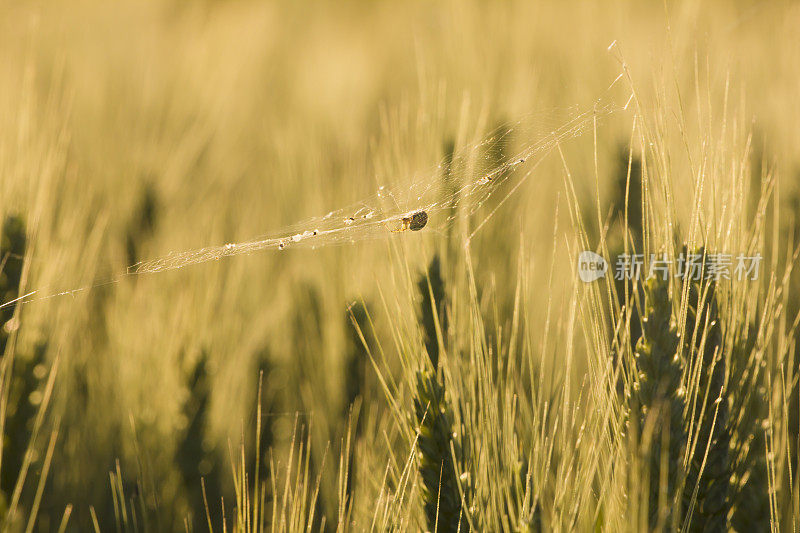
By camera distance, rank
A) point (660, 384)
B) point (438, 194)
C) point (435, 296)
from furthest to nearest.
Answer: point (435, 296), point (438, 194), point (660, 384)

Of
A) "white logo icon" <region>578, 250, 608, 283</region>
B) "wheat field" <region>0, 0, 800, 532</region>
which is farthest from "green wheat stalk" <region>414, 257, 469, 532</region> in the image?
"white logo icon" <region>578, 250, 608, 283</region>

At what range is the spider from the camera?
27.0 inches

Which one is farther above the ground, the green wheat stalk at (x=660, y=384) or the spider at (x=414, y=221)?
the spider at (x=414, y=221)

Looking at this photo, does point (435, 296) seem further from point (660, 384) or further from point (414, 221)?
point (660, 384)

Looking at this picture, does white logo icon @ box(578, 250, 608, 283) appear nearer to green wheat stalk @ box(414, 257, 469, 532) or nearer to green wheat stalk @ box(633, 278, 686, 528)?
green wheat stalk @ box(633, 278, 686, 528)

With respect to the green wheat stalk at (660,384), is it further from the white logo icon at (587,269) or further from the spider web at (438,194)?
the spider web at (438,194)

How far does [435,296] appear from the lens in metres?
0.88

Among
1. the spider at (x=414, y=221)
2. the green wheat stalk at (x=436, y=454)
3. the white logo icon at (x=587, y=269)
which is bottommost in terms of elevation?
the green wheat stalk at (x=436, y=454)

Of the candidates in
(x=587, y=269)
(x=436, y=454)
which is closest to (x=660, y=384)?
(x=587, y=269)

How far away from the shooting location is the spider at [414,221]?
686mm

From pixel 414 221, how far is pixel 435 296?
0.21m

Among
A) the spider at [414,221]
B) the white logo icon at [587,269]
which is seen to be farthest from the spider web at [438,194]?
the white logo icon at [587,269]

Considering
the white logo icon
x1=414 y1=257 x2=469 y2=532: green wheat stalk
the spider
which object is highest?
the spider

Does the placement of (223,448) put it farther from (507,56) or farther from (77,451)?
(507,56)
